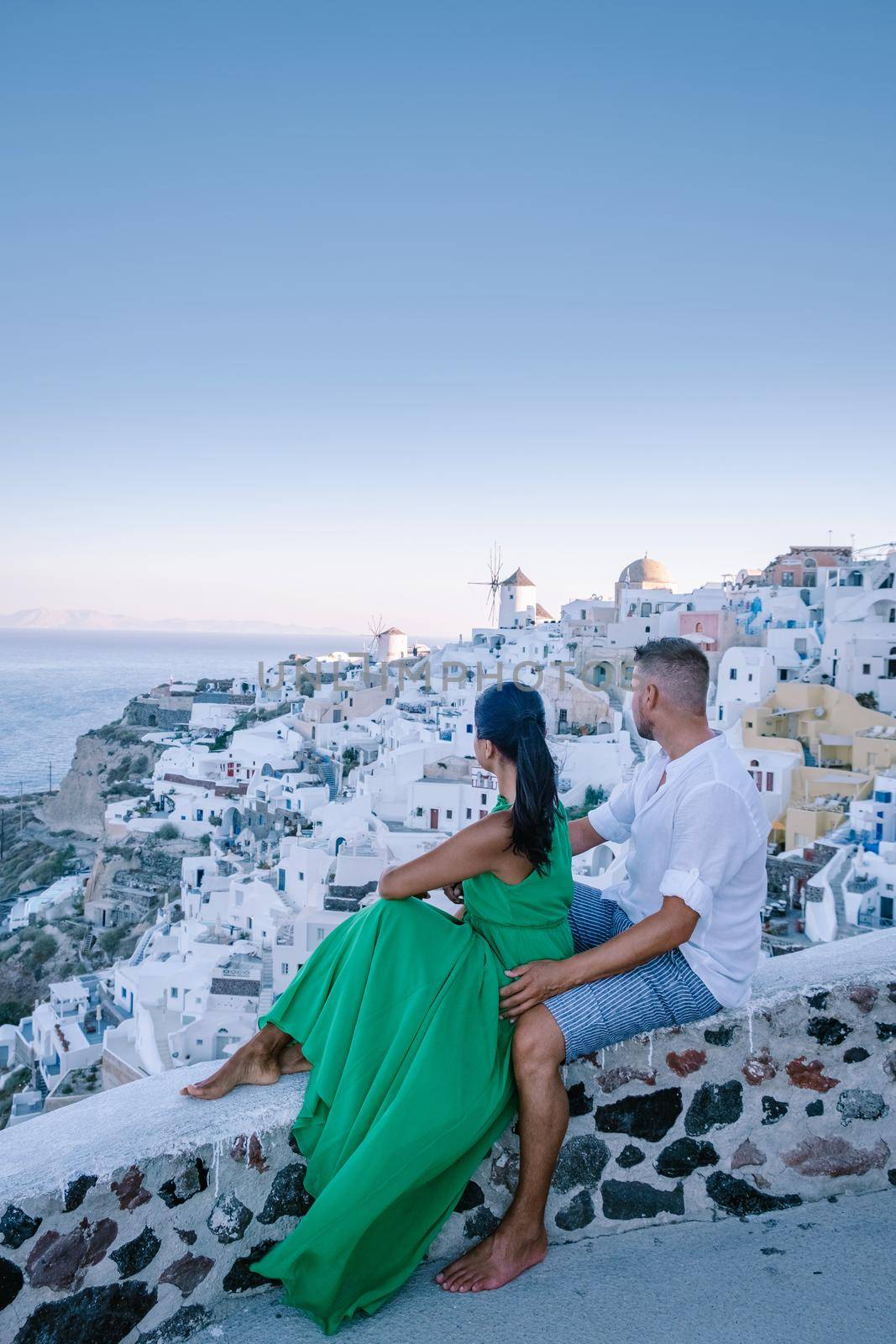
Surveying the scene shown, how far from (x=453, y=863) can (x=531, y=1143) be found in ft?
1.60

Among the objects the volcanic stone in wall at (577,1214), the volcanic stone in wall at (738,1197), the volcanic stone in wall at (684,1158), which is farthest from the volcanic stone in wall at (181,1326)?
the volcanic stone in wall at (738,1197)

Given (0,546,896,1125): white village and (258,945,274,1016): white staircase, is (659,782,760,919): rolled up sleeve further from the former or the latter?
(258,945,274,1016): white staircase

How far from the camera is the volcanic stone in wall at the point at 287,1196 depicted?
5.04 ft

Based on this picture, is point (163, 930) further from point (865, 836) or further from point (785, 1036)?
point (785, 1036)

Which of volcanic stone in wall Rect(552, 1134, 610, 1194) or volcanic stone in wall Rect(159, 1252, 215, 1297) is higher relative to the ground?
volcanic stone in wall Rect(552, 1134, 610, 1194)

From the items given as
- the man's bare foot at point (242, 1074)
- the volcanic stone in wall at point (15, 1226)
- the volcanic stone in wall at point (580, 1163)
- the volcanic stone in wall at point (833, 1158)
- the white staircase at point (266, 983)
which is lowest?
the white staircase at point (266, 983)

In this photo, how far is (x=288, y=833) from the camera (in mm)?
17516

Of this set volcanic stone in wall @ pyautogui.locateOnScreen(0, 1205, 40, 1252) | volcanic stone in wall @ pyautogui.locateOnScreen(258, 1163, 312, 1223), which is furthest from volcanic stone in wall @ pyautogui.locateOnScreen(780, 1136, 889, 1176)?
volcanic stone in wall @ pyautogui.locateOnScreen(0, 1205, 40, 1252)

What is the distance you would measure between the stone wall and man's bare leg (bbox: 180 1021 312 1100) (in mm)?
32

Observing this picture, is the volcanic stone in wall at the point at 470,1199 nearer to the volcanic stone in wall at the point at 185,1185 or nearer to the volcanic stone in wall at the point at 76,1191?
the volcanic stone in wall at the point at 185,1185

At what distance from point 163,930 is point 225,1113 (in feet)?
47.6

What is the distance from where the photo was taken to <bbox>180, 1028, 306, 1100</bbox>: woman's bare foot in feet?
5.29

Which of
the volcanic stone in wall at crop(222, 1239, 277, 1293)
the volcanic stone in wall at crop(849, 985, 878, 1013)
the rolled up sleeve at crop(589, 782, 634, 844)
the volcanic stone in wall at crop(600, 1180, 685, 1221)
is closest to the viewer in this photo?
the volcanic stone in wall at crop(222, 1239, 277, 1293)

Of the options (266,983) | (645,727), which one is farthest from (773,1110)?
(266,983)
